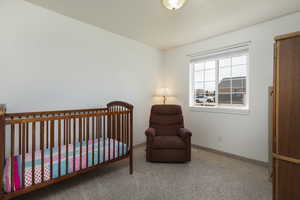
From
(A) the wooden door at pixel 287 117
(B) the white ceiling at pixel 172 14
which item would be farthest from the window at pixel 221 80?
(A) the wooden door at pixel 287 117

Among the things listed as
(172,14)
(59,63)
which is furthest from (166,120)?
(59,63)

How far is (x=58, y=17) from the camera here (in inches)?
90.1

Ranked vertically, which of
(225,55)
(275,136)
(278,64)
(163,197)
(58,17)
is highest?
(58,17)

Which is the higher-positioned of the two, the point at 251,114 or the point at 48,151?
the point at 251,114

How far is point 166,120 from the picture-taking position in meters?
3.09

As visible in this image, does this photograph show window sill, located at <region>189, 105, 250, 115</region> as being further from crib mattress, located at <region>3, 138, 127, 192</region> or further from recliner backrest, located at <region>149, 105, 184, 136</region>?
crib mattress, located at <region>3, 138, 127, 192</region>

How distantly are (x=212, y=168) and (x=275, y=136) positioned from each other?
1417 millimetres

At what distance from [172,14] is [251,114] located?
2.19 m

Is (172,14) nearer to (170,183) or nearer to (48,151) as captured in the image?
(170,183)

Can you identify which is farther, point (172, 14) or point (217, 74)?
point (217, 74)

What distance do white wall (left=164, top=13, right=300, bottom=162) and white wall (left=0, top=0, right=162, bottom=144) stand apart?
60.1 inches

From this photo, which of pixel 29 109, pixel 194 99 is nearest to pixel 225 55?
pixel 194 99

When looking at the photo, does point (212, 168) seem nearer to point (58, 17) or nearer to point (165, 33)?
point (165, 33)

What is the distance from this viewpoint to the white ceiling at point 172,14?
200 centimetres
